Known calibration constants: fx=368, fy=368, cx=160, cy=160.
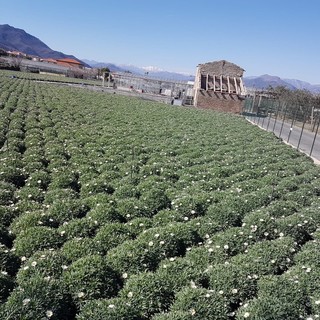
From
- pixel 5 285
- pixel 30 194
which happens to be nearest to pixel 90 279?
pixel 5 285

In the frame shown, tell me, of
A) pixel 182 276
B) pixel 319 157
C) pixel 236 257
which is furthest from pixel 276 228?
pixel 319 157

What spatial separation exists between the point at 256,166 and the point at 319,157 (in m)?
9.40

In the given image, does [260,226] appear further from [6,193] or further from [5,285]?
[6,193]

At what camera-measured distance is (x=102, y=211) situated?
8.53 meters

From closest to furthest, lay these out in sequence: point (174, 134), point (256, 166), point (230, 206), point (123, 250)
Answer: point (123, 250) → point (230, 206) → point (256, 166) → point (174, 134)

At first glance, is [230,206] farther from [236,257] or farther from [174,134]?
[174,134]

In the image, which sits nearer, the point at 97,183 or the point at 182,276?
the point at 182,276

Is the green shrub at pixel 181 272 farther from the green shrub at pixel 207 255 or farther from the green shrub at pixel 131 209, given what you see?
the green shrub at pixel 131 209

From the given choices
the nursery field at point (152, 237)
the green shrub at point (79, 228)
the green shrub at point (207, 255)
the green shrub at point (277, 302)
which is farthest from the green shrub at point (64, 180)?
the green shrub at point (277, 302)

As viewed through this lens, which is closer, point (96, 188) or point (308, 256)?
A: point (308, 256)

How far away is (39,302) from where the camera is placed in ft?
17.0

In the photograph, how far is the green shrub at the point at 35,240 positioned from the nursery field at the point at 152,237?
2 centimetres

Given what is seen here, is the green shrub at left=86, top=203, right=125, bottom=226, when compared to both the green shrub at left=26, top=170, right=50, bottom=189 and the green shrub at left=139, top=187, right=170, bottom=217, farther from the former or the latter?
the green shrub at left=26, top=170, right=50, bottom=189

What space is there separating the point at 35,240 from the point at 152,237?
227cm
